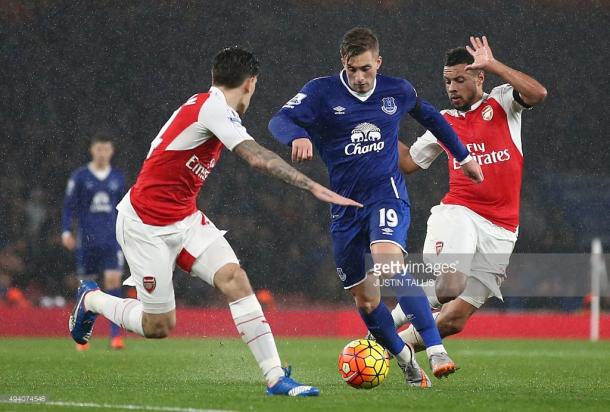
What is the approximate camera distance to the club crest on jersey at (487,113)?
25.5ft

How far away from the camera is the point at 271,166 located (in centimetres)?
538

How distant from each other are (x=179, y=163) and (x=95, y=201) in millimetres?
5714

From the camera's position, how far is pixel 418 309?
261 inches

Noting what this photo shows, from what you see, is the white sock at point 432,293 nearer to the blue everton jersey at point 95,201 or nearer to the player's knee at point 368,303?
the player's knee at point 368,303

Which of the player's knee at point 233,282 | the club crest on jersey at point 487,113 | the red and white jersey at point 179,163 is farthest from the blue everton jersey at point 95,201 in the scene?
the player's knee at point 233,282

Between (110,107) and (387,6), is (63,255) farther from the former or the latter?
(387,6)

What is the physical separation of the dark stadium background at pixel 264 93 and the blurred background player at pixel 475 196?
7366 millimetres

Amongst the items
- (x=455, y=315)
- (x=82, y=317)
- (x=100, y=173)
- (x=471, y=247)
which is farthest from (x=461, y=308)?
(x=100, y=173)

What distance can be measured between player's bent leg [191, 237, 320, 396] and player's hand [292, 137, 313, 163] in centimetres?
63

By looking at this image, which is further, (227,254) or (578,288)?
(578,288)

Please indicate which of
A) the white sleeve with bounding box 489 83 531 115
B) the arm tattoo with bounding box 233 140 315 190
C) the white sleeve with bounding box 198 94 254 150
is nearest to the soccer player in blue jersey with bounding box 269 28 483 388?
the white sleeve with bounding box 198 94 254 150

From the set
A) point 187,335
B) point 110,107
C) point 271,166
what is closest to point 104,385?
point 271,166

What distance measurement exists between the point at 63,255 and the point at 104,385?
907cm

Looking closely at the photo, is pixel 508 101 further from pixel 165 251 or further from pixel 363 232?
pixel 165 251
